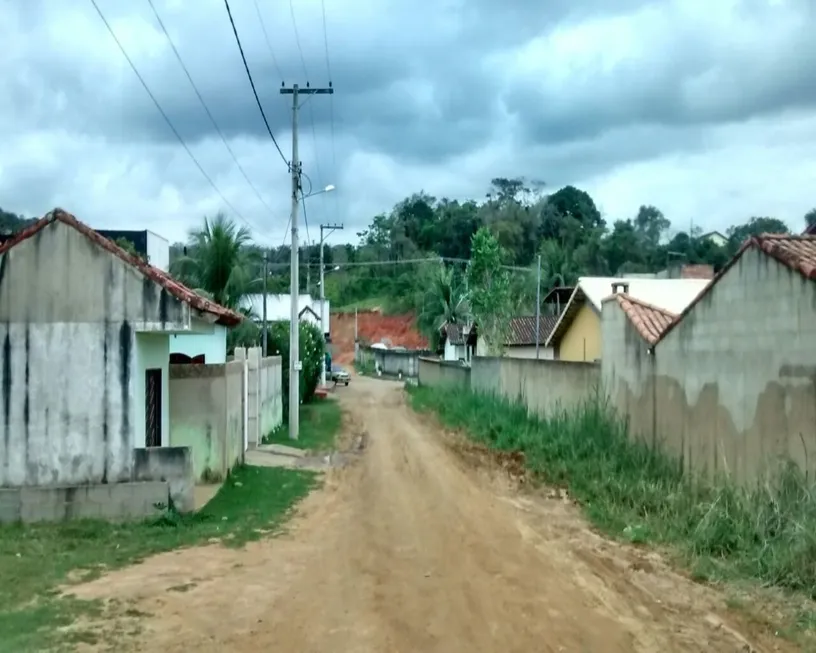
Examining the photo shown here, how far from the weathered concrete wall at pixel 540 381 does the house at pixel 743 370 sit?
12.9 ft

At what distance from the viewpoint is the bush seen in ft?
116

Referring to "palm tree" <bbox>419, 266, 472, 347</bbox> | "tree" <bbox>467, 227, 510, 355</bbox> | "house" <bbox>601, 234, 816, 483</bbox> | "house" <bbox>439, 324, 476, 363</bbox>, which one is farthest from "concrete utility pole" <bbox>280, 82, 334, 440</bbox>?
"palm tree" <bbox>419, 266, 472, 347</bbox>

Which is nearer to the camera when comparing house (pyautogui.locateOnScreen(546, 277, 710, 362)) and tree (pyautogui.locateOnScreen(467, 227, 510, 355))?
house (pyautogui.locateOnScreen(546, 277, 710, 362))

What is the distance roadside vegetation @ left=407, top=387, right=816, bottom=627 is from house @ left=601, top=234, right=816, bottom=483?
17.5 inches

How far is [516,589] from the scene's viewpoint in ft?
32.8

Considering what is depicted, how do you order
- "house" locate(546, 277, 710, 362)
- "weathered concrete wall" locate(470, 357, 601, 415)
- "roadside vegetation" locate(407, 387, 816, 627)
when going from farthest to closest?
"house" locate(546, 277, 710, 362)
"weathered concrete wall" locate(470, 357, 601, 415)
"roadside vegetation" locate(407, 387, 816, 627)

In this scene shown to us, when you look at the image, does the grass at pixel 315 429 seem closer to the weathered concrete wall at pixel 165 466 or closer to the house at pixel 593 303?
the house at pixel 593 303

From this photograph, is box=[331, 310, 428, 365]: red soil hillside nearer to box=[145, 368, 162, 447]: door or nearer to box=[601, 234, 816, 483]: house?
box=[145, 368, 162, 447]: door

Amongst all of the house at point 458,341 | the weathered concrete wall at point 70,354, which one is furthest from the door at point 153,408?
the house at point 458,341

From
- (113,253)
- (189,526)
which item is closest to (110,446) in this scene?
(189,526)

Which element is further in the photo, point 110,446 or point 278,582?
point 110,446

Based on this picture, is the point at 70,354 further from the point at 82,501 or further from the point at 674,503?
the point at 674,503

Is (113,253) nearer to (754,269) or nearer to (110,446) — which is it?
(110,446)

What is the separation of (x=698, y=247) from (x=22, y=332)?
67709mm
